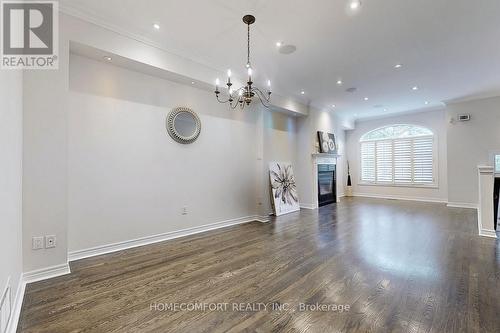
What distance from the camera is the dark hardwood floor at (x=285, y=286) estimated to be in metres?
1.78

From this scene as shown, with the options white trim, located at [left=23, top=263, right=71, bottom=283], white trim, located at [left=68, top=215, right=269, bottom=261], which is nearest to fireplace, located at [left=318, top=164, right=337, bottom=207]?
white trim, located at [left=68, top=215, right=269, bottom=261]

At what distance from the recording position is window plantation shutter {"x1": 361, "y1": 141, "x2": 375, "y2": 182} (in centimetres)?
868

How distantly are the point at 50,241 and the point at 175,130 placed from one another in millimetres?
2206

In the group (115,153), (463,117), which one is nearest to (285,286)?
(115,153)

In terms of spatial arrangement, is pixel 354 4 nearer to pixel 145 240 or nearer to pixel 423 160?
pixel 145 240

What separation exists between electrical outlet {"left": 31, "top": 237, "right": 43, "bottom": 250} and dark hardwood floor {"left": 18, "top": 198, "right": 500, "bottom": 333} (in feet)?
1.22

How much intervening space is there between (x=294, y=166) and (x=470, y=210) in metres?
4.69

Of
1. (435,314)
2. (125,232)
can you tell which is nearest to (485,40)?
(435,314)

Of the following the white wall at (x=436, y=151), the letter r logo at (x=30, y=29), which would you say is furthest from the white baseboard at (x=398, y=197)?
the letter r logo at (x=30, y=29)

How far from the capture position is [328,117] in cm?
757

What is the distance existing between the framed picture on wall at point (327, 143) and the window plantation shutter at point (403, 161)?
2.33 metres

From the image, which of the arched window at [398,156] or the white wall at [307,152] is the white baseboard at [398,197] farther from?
the white wall at [307,152]

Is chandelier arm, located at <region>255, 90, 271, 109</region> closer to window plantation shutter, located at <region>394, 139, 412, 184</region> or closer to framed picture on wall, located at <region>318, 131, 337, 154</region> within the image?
framed picture on wall, located at <region>318, 131, 337, 154</region>

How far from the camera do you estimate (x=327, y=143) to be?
7316 millimetres
